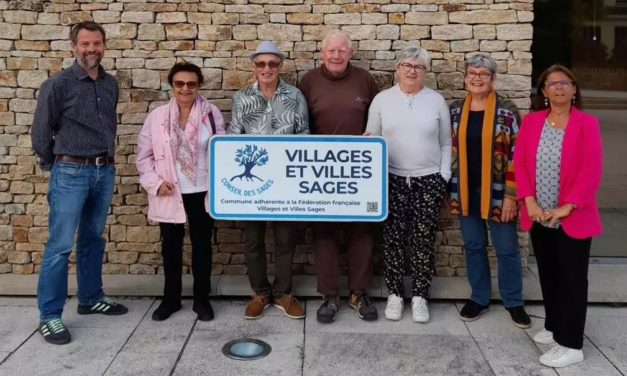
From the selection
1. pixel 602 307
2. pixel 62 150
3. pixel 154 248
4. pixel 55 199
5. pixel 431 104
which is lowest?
pixel 602 307

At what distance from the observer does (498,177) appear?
4.16m

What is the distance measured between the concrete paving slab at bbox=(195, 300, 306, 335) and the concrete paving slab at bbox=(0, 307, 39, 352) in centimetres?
117

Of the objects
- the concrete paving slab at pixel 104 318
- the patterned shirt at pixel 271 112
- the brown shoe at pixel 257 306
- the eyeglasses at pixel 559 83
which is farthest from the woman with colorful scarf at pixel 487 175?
the concrete paving slab at pixel 104 318

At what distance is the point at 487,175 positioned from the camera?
13.5 feet

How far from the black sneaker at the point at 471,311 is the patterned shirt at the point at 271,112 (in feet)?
5.85

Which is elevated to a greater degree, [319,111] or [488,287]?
[319,111]

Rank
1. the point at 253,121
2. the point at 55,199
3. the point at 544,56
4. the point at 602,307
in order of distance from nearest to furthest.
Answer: the point at 55,199
the point at 253,121
the point at 602,307
the point at 544,56

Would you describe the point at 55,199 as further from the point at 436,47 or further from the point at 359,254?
the point at 436,47

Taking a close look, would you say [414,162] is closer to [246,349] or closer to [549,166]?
[549,166]

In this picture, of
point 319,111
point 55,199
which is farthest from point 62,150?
point 319,111

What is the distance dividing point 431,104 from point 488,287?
4.70ft

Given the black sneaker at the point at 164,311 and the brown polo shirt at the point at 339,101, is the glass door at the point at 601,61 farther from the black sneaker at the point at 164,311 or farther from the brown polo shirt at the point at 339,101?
the black sneaker at the point at 164,311

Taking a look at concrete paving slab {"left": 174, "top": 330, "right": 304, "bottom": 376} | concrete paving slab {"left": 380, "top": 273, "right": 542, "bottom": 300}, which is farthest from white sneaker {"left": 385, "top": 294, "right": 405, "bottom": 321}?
concrete paving slab {"left": 174, "top": 330, "right": 304, "bottom": 376}

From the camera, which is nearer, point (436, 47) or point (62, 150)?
point (62, 150)
